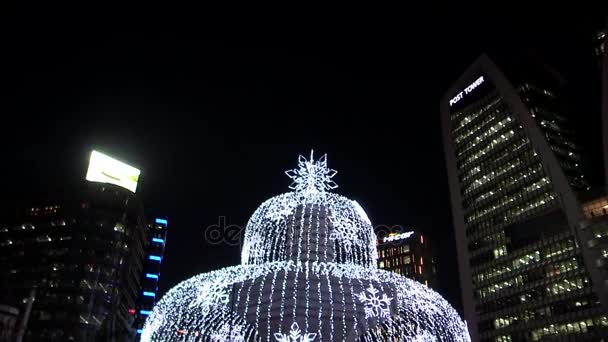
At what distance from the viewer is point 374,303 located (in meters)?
18.5

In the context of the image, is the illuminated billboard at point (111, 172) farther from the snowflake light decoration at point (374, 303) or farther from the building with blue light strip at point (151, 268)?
the snowflake light decoration at point (374, 303)

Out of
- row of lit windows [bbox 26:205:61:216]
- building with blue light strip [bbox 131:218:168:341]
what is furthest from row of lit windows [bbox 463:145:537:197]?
row of lit windows [bbox 26:205:61:216]

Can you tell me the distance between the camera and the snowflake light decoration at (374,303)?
18203mm

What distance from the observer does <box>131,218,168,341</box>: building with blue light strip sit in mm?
108062

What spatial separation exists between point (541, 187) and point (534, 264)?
39.7 feet

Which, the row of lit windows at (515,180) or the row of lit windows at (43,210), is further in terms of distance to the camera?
the row of lit windows at (43,210)

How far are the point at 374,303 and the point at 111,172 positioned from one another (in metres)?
83.1

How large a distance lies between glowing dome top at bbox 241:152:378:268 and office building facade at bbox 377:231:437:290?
11401 centimetres

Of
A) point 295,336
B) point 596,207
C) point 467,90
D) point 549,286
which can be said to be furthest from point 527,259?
point 295,336

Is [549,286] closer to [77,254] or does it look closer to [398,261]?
[398,261]

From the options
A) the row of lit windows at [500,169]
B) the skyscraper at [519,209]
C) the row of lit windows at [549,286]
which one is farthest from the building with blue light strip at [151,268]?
the row of lit windows at [500,169]

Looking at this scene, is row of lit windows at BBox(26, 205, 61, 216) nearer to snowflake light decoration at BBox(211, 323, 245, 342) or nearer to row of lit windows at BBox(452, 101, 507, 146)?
row of lit windows at BBox(452, 101, 507, 146)

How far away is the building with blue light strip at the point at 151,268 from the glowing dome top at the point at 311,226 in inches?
3408

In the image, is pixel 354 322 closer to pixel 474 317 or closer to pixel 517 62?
pixel 474 317
